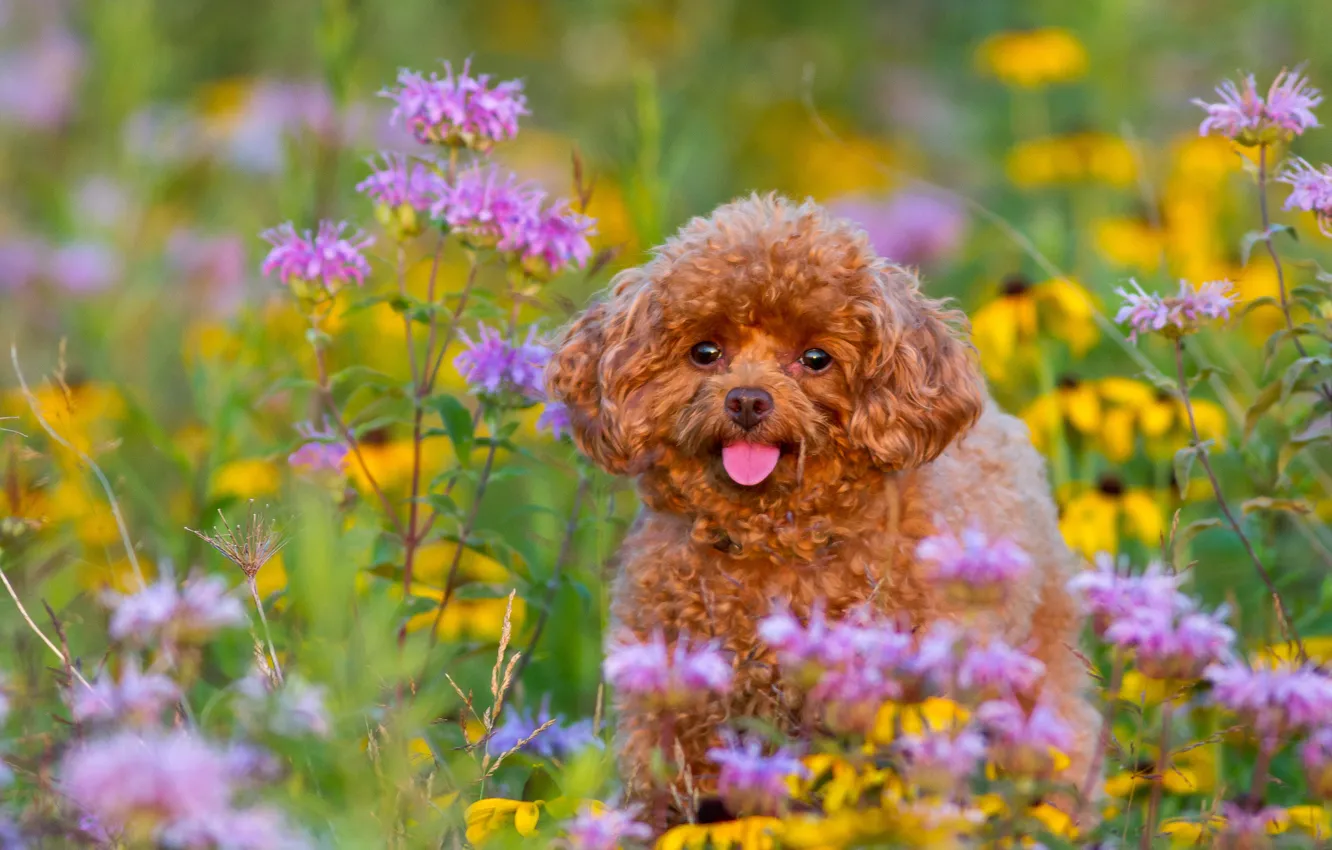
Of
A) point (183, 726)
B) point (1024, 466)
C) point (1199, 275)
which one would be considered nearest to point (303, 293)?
point (183, 726)

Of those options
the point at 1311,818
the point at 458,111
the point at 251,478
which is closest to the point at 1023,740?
the point at 1311,818

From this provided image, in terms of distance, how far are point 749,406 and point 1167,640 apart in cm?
108

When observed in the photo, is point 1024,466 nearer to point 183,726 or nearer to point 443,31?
point 183,726

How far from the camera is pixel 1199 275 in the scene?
17.1 ft

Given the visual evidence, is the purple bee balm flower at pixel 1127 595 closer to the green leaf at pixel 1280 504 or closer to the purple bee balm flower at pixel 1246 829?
the purple bee balm flower at pixel 1246 829

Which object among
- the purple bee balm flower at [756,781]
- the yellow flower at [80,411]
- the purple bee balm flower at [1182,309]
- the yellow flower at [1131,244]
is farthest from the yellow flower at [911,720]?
the yellow flower at [1131,244]

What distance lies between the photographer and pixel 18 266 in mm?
6562

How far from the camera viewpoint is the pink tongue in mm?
2967

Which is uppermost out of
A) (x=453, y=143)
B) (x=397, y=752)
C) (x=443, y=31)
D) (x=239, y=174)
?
(x=443, y=31)

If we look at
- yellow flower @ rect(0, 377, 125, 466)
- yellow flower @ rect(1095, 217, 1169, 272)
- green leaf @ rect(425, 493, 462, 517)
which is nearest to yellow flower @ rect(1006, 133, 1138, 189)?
yellow flower @ rect(1095, 217, 1169, 272)

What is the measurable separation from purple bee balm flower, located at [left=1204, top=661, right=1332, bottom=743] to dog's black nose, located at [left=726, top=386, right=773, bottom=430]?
3.45 ft

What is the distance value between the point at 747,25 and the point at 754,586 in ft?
27.9

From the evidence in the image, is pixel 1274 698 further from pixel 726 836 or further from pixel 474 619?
pixel 474 619

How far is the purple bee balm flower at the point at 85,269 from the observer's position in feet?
20.1
